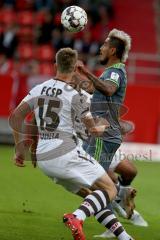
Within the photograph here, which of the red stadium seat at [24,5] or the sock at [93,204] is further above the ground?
the red stadium seat at [24,5]

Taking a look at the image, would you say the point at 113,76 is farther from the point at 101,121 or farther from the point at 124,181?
the point at 124,181

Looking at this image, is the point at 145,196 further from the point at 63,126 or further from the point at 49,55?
the point at 49,55

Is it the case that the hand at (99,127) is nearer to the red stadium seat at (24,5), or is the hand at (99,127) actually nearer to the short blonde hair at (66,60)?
the short blonde hair at (66,60)

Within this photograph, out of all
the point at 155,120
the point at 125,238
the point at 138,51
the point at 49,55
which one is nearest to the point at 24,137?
the point at 125,238

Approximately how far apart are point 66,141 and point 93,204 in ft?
2.50

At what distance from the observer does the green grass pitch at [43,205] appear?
9992mm

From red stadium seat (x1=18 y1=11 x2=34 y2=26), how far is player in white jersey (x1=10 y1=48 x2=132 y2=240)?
16182 millimetres

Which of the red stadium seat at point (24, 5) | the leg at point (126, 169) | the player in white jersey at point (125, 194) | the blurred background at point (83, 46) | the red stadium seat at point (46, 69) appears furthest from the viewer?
the red stadium seat at point (24, 5)

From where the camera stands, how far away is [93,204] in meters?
8.80

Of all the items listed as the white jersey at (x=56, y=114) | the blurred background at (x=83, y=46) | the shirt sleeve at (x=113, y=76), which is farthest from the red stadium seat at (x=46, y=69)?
the white jersey at (x=56, y=114)

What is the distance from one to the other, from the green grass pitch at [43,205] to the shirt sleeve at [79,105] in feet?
4.95

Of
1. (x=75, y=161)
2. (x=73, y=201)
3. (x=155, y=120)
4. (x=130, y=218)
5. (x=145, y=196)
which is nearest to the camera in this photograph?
(x=75, y=161)

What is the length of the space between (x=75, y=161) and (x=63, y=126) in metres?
0.41

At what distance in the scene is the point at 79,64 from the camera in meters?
9.19
